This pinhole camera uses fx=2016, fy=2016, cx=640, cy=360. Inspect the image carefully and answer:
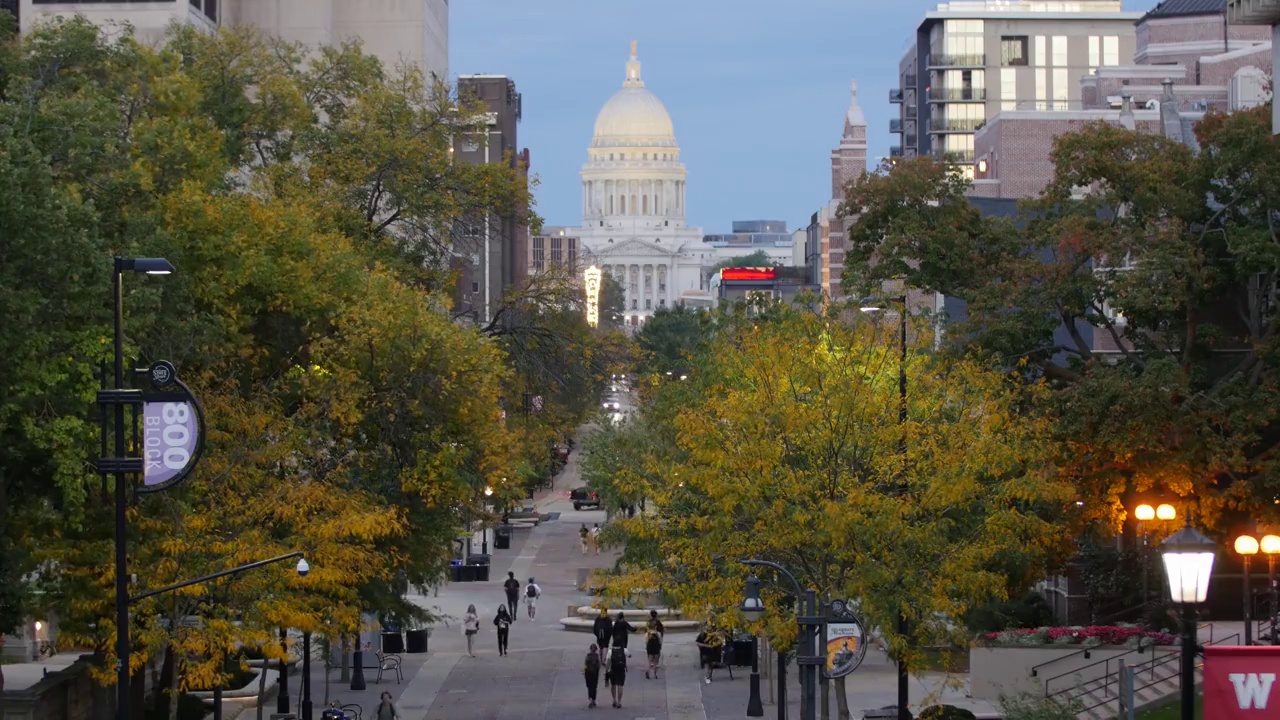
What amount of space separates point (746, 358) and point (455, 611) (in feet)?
82.2

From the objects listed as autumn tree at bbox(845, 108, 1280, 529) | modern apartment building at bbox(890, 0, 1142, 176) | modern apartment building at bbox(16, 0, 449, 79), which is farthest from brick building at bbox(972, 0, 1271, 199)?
autumn tree at bbox(845, 108, 1280, 529)

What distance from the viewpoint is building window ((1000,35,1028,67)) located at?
138125 millimetres

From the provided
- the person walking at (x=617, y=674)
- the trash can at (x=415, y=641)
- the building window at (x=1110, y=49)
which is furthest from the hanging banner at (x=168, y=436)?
the building window at (x=1110, y=49)

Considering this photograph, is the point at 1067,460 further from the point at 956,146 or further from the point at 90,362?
the point at 956,146

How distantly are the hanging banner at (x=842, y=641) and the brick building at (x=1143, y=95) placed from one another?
42.9 m

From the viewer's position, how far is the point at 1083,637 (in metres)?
36.5

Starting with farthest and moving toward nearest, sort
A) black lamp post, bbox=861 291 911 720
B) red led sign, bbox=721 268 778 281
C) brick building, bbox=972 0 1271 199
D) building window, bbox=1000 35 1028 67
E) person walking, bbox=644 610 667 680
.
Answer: red led sign, bbox=721 268 778 281 → building window, bbox=1000 35 1028 67 → brick building, bbox=972 0 1271 199 → person walking, bbox=644 610 667 680 → black lamp post, bbox=861 291 911 720

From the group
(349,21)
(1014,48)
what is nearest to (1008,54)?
(1014,48)

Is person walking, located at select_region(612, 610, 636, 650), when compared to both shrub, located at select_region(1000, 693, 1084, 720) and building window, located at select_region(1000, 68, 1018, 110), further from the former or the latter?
building window, located at select_region(1000, 68, 1018, 110)

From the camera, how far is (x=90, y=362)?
90.3 ft

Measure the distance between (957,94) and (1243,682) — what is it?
128 meters

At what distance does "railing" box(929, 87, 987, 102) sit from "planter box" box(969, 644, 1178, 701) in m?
105

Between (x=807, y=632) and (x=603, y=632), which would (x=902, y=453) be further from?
(x=603, y=632)

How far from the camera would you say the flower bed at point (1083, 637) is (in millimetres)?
35750
